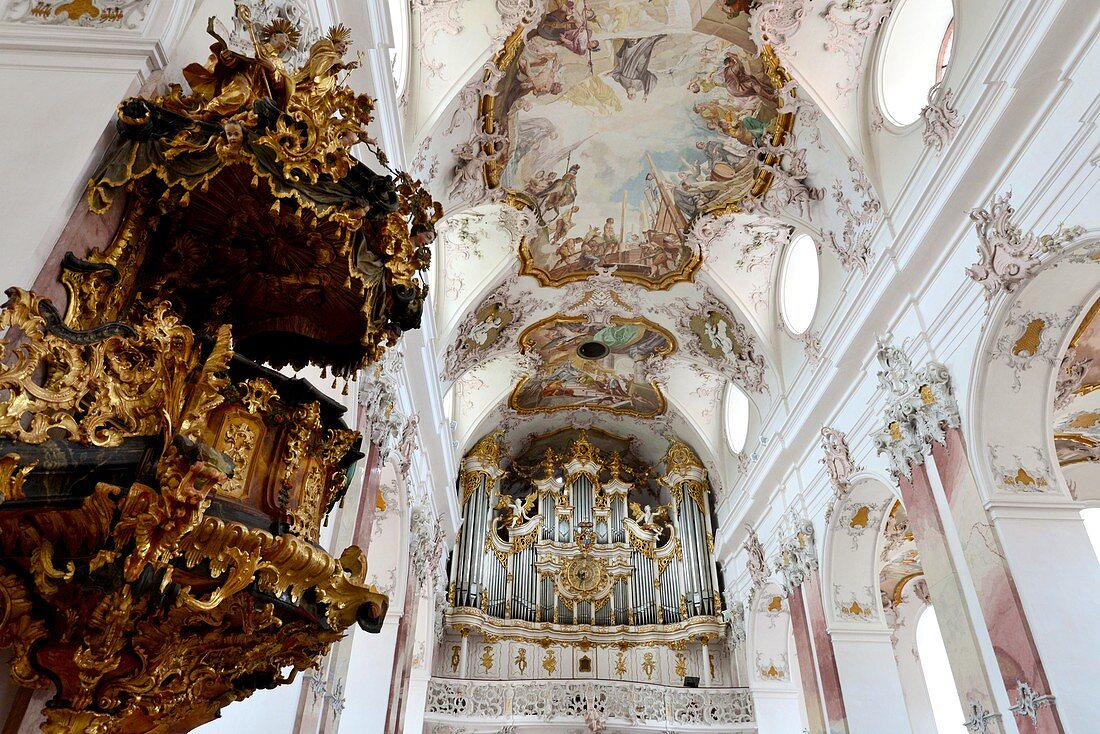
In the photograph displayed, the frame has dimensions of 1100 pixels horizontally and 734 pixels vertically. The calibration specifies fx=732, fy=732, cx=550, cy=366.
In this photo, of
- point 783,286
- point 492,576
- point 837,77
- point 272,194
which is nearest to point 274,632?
point 272,194

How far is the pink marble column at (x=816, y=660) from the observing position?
10000 millimetres

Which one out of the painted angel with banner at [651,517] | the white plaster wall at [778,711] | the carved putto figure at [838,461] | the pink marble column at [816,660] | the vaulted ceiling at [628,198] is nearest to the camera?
the vaulted ceiling at [628,198]

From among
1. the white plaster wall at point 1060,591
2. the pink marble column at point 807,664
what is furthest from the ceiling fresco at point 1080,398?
the pink marble column at point 807,664

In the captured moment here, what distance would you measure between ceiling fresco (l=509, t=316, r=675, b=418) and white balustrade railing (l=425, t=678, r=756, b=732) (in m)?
6.20

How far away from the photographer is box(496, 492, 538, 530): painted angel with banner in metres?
17.7

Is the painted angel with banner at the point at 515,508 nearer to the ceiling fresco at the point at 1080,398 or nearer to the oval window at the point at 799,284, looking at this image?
the oval window at the point at 799,284

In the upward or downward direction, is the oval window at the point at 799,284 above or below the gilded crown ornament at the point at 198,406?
above

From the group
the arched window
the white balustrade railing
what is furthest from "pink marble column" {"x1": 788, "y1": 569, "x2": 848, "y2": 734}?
the arched window

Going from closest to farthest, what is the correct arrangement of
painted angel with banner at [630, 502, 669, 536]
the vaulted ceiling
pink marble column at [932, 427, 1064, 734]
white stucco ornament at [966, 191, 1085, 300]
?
pink marble column at [932, 427, 1064, 734]
white stucco ornament at [966, 191, 1085, 300]
the vaulted ceiling
painted angel with banner at [630, 502, 669, 536]

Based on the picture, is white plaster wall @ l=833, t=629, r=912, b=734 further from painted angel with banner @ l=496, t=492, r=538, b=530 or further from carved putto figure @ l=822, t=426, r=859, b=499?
painted angel with banner @ l=496, t=492, r=538, b=530

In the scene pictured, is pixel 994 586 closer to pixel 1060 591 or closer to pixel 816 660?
pixel 1060 591

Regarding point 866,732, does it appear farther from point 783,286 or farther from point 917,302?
point 783,286

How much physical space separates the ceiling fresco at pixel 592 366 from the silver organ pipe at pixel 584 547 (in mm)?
1613

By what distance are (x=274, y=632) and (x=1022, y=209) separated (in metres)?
6.83
